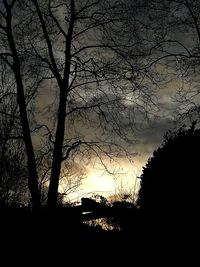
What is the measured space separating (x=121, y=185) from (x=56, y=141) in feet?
25.6

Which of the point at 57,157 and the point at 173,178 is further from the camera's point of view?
the point at 57,157

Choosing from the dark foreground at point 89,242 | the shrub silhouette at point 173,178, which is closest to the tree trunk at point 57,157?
the dark foreground at point 89,242

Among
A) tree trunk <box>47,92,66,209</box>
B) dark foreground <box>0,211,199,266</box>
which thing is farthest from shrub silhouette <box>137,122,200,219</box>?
tree trunk <box>47,92,66,209</box>

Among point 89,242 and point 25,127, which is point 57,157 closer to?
point 25,127

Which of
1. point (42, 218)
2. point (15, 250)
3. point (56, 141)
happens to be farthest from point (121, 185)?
point (15, 250)

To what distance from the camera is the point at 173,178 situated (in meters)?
9.37

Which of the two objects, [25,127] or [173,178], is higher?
[25,127]

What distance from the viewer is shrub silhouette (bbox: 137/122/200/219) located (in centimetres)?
893

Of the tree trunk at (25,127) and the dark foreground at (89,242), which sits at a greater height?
the tree trunk at (25,127)

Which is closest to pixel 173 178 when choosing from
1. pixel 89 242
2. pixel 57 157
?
pixel 89 242

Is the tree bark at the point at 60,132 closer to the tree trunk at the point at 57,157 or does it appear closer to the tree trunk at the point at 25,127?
the tree trunk at the point at 57,157

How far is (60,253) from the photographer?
34.1 feet

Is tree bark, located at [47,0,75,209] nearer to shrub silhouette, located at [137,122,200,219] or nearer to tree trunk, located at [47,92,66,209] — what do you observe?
tree trunk, located at [47,92,66,209]

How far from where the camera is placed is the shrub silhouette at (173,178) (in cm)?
893
